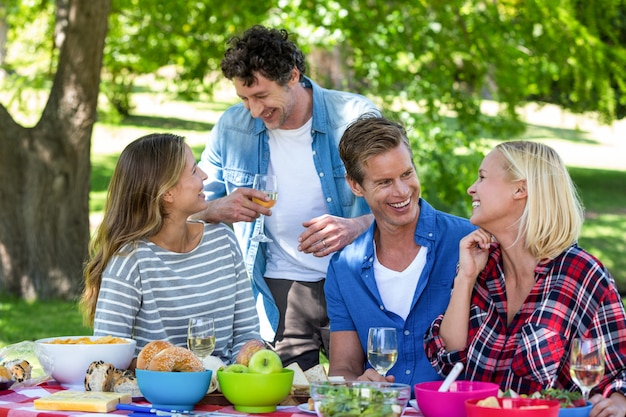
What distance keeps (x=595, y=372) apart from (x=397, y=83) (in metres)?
8.77

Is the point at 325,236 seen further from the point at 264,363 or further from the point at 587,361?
the point at 587,361

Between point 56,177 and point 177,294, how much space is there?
6.63m

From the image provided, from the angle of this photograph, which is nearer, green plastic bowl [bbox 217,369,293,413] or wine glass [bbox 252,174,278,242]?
green plastic bowl [bbox 217,369,293,413]

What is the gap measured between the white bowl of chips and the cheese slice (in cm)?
28

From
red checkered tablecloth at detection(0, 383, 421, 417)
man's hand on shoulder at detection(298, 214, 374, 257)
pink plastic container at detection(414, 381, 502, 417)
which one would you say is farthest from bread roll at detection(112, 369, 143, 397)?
man's hand on shoulder at detection(298, 214, 374, 257)

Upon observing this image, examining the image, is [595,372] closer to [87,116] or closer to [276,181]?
[276,181]

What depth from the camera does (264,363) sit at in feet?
10.1

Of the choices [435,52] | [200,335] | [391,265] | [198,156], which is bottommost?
[200,335]

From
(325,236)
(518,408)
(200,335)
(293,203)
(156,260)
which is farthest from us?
(293,203)

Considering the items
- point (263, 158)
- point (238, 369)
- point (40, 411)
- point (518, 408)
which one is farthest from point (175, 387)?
point (263, 158)

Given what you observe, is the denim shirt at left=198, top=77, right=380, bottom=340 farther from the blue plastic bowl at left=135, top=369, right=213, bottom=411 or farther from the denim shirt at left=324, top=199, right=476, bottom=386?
the blue plastic bowl at left=135, top=369, right=213, bottom=411

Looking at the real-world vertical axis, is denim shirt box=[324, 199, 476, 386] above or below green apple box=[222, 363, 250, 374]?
above

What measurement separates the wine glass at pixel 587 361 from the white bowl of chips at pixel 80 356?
4.95 feet

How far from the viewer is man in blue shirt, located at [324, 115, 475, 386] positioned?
3830mm
